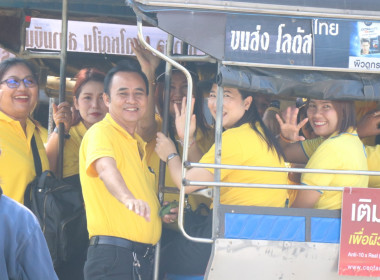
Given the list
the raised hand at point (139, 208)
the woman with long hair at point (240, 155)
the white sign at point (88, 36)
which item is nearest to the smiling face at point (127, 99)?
the woman with long hair at point (240, 155)

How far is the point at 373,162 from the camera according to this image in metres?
4.97

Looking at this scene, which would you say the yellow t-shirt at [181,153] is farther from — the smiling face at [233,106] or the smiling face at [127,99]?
the smiling face at [233,106]

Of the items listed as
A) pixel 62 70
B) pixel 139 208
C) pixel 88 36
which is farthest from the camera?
pixel 88 36

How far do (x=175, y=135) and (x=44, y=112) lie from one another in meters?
2.00

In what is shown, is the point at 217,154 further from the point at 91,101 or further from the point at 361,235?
the point at 91,101

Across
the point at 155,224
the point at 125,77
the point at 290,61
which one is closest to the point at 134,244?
the point at 155,224

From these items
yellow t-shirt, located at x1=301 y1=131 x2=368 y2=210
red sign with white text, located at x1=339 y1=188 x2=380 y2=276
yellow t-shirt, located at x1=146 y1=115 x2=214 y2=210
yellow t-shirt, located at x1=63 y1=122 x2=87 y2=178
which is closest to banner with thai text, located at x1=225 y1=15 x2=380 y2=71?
yellow t-shirt, located at x1=301 y1=131 x2=368 y2=210

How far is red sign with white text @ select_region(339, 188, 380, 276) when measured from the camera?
422cm

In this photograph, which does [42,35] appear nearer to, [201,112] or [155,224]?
[201,112]

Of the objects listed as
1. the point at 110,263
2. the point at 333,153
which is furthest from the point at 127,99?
the point at 333,153

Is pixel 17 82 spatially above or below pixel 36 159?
above

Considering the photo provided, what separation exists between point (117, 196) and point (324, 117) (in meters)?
1.53

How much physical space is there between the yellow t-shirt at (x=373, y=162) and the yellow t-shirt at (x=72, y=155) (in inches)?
90.0

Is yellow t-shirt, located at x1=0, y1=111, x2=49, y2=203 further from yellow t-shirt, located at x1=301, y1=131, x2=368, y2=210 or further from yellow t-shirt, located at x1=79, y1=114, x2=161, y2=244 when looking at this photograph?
yellow t-shirt, located at x1=301, y1=131, x2=368, y2=210
